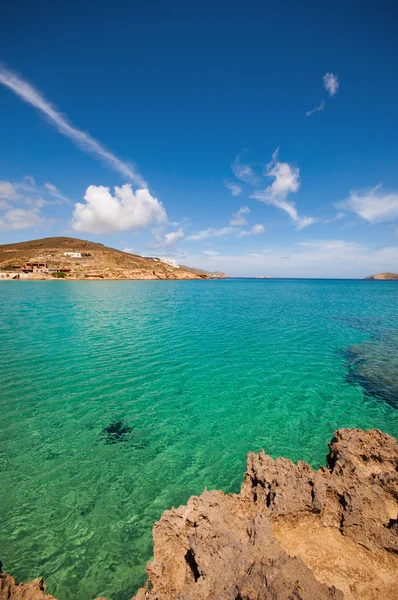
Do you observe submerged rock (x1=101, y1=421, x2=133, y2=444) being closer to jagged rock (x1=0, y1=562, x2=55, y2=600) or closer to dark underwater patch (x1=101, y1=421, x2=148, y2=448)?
dark underwater patch (x1=101, y1=421, x2=148, y2=448)

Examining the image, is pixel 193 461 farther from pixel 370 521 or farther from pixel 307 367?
pixel 307 367

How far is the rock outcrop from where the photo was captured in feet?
14.1

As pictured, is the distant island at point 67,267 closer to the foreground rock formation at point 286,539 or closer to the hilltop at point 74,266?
the hilltop at point 74,266

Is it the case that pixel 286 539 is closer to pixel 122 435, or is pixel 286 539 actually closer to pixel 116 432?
pixel 122 435

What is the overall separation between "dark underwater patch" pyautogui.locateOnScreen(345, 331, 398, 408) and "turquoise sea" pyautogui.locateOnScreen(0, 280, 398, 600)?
0.16 meters

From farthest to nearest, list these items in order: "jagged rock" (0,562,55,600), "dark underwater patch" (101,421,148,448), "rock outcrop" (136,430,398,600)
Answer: "dark underwater patch" (101,421,148,448)
"jagged rock" (0,562,55,600)
"rock outcrop" (136,430,398,600)

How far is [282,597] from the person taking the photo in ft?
12.4

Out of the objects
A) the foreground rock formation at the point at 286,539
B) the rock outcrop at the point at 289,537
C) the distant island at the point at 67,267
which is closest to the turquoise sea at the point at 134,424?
the foreground rock formation at the point at 286,539

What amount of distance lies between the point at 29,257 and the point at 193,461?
695 ft

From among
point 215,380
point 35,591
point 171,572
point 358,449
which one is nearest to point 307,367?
point 215,380

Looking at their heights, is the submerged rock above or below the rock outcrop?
below

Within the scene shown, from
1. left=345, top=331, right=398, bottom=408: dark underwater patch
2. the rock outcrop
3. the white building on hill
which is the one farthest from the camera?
the white building on hill

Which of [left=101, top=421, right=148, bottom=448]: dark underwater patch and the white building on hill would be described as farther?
the white building on hill

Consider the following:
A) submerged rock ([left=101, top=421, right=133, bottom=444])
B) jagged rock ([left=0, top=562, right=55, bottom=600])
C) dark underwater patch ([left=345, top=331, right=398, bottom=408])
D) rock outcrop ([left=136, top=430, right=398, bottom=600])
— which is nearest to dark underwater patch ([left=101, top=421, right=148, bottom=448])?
submerged rock ([left=101, top=421, right=133, bottom=444])
